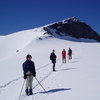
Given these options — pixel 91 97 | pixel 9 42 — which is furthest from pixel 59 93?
pixel 9 42

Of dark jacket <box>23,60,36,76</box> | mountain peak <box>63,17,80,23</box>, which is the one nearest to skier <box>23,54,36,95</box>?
dark jacket <box>23,60,36,76</box>

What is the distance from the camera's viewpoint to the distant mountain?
8822 cm

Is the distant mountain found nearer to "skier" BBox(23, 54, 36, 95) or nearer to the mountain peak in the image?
the mountain peak

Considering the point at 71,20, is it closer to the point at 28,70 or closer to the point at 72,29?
the point at 72,29

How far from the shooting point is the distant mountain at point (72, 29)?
8822cm

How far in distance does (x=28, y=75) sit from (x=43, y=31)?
71976 mm

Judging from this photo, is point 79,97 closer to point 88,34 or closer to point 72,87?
point 72,87

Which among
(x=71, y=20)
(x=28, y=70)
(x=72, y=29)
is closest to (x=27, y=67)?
(x=28, y=70)

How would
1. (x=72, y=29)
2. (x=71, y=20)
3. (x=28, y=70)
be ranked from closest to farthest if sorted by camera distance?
1. (x=28, y=70)
2. (x=72, y=29)
3. (x=71, y=20)

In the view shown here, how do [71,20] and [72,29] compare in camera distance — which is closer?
[72,29]

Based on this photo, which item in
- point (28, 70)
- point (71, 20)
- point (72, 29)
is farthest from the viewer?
point (71, 20)

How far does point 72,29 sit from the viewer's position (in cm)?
9838

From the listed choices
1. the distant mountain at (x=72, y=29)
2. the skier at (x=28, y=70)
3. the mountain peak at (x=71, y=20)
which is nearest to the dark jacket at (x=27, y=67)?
the skier at (x=28, y=70)

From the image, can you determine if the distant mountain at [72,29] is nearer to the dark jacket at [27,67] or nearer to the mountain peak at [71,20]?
the mountain peak at [71,20]
